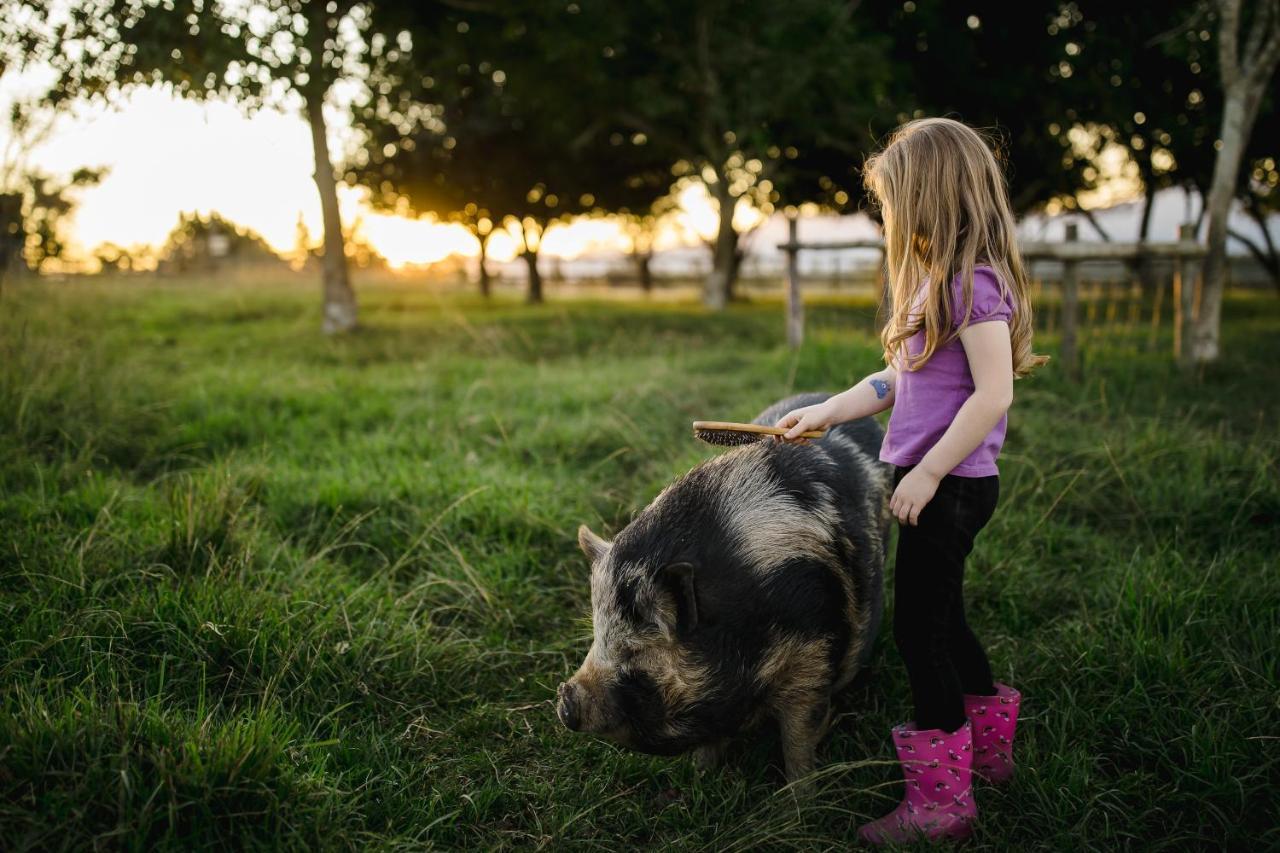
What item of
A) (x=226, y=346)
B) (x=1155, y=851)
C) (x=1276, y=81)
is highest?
(x=1276, y=81)

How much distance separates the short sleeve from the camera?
209 cm

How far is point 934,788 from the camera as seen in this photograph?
2.28m

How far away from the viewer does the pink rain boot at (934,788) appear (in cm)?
226

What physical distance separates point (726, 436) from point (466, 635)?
148 centimetres

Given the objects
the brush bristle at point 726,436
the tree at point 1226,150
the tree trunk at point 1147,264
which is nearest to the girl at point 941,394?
the brush bristle at point 726,436

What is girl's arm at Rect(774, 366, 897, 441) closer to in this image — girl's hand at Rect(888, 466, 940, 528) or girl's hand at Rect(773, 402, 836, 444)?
girl's hand at Rect(773, 402, 836, 444)

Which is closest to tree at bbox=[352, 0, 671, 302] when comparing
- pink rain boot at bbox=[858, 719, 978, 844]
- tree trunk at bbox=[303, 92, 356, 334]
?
tree trunk at bbox=[303, 92, 356, 334]

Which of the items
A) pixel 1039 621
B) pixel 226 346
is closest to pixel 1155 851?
pixel 1039 621

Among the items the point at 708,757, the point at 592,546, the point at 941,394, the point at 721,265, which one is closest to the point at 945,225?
the point at 941,394

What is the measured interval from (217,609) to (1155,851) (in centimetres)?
290

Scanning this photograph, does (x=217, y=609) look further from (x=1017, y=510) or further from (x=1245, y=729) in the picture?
(x=1017, y=510)

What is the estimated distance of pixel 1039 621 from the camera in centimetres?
341

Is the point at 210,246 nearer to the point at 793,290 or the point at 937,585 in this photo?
the point at 793,290

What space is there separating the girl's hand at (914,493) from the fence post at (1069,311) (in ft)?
19.3
